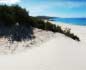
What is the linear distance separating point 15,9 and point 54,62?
16.2 feet

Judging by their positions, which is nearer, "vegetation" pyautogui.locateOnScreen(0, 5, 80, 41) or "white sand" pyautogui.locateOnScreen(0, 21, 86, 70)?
"white sand" pyautogui.locateOnScreen(0, 21, 86, 70)

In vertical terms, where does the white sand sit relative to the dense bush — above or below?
below

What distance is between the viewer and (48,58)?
9.33m

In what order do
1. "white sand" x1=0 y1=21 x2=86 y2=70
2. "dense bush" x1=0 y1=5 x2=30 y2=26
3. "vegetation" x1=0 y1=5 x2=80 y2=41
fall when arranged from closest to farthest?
"white sand" x1=0 y1=21 x2=86 y2=70 → "vegetation" x1=0 y1=5 x2=80 y2=41 → "dense bush" x1=0 y1=5 x2=30 y2=26

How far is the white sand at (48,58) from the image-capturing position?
8.27m

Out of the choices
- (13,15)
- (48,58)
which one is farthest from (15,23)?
(48,58)

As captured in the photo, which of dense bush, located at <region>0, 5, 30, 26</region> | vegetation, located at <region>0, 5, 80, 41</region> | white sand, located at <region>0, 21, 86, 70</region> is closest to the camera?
white sand, located at <region>0, 21, 86, 70</region>

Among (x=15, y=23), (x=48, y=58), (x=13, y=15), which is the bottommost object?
(x=48, y=58)

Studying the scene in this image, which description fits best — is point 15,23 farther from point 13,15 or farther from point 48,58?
Answer: point 48,58

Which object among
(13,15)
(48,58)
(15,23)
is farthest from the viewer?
(13,15)

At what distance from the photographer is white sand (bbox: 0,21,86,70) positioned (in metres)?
8.27

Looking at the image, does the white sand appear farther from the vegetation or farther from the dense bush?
the dense bush

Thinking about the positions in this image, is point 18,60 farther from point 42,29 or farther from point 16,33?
point 42,29

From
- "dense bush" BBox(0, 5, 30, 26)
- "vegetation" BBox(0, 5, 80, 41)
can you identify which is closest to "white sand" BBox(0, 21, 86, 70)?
"vegetation" BBox(0, 5, 80, 41)
